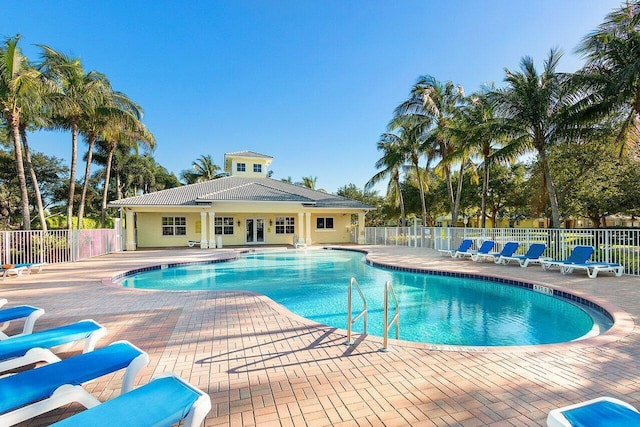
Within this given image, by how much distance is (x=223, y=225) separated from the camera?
23984 millimetres

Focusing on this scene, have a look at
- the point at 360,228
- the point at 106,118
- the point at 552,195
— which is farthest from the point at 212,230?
the point at 552,195

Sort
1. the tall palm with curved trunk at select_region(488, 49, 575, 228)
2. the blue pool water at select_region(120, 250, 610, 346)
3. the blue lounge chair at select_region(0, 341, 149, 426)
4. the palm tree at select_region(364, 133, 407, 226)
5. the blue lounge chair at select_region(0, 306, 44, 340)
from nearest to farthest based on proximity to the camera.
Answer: the blue lounge chair at select_region(0, 341, 149, 426) < the blue lounge chair at select_region(0, 306, 44, 340) < the blue pool water at select_region(120, 250, 610, 346) < the tall palm with curved trunk at select_region(488, 49, 575, 228) < the palm tree at select_region(364, 133, 407, 226)

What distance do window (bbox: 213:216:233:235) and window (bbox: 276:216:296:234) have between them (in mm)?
3556

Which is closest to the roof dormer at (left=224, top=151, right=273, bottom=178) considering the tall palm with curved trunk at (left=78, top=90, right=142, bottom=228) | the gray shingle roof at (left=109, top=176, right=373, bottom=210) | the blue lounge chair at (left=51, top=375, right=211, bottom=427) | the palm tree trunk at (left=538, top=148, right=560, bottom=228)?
the gray shingle roof at (left=109, top=176, right=373, bottom=210)

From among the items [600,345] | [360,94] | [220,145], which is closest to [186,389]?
[600,345]

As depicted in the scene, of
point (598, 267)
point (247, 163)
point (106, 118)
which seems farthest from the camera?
point (247, 163)

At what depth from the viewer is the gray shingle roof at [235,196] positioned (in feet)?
69.8

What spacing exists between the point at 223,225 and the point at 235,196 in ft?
10.2

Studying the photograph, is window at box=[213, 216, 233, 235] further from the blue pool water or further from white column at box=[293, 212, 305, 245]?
the blue pool water

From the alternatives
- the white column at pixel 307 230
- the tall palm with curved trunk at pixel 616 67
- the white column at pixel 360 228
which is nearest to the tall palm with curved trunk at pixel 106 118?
the white column at pixel 307 230

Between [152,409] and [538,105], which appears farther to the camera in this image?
[538,105]

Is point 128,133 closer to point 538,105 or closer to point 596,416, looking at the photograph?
point 538,105

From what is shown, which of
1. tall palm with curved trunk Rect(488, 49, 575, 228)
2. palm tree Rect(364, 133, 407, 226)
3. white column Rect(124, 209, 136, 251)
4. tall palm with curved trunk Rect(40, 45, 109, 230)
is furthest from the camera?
palm tree Rect(364, 133, 407, 226)

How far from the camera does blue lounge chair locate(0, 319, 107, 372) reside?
3.34 m
